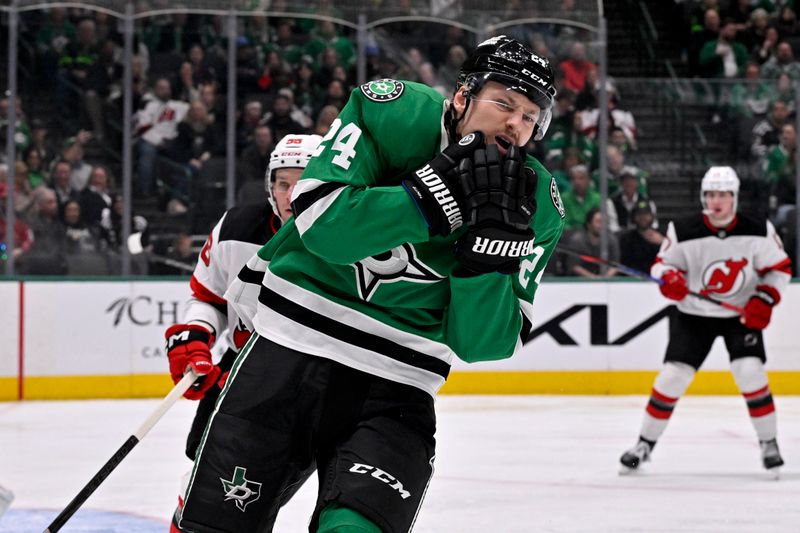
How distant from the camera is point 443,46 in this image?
7777 millimetres

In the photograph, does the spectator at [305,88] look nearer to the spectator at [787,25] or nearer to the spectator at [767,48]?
the spectator at [767,48]

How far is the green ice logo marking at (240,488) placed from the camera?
192 centimetres

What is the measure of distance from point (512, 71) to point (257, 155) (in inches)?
219

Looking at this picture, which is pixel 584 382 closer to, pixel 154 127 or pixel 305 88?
pixel 305 88

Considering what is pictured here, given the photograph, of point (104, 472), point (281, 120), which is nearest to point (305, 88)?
point (281, 120)

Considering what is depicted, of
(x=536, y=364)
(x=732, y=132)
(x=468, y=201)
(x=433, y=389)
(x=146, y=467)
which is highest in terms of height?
(x=468, y=201)

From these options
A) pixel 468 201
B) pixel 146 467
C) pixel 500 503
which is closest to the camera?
pixel 468 201

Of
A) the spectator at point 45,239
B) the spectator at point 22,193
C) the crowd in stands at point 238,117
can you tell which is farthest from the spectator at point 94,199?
the spectator at point 22,193

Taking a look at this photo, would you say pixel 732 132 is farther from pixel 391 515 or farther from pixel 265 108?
pixel 391 515

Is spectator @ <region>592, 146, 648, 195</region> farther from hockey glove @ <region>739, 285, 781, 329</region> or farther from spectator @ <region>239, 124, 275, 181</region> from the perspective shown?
hockey glove @ <region>739, 285, 781, 329</region>

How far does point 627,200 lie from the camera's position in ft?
25.3

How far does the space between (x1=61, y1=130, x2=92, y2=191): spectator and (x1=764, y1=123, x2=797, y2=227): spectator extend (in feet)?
13.3

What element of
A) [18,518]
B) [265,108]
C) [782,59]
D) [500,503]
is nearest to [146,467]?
[18,518]

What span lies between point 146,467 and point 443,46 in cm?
373
